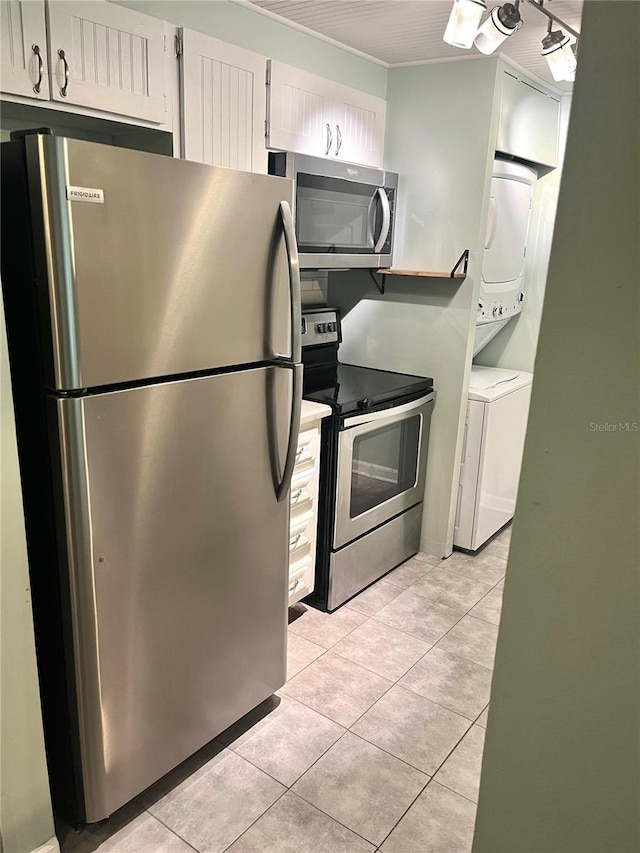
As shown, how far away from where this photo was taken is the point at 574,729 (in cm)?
79

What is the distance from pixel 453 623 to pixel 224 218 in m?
1.96

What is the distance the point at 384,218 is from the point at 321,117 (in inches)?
20.0

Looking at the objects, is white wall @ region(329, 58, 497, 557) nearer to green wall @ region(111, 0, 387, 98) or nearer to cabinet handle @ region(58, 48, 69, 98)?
green wall @ region(111, 0, 387, 98)

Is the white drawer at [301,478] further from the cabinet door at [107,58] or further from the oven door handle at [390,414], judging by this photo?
the cabinet door at [107,58]

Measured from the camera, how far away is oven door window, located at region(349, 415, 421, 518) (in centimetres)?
289

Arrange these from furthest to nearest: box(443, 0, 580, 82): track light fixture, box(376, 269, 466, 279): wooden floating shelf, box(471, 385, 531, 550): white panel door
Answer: box(471, 385, 531, 550): white panel door < box(376, 269, 466, 279): wooden floating shelf < box(443, 0, 580, 82): track light fixture

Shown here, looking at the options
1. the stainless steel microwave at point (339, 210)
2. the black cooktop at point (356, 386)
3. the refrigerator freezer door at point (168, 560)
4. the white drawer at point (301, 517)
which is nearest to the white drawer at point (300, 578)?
the white drawer at point (301, 517)

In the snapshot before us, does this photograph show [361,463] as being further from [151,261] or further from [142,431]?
[151,261]

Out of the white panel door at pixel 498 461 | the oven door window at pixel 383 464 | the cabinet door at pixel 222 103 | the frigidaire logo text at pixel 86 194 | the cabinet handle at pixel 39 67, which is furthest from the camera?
the white panel door at pixel 498 461

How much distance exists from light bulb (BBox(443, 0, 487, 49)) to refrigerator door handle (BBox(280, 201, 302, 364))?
78 centimetres

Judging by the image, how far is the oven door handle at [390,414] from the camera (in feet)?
9.00

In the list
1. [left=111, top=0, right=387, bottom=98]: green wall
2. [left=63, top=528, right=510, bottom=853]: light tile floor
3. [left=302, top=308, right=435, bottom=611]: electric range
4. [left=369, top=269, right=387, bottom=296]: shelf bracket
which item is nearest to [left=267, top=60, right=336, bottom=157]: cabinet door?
[left=111, top=0, right=387, bottom=98]: green wall

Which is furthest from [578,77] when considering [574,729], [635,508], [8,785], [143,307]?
[8,785]

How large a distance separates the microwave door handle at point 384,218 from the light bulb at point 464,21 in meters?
0.83
